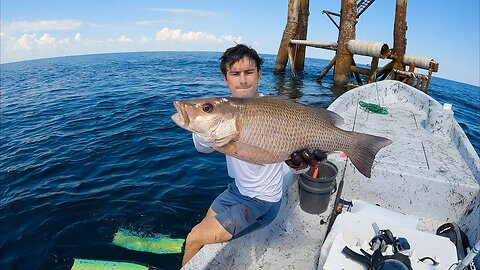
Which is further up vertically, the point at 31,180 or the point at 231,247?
the point at 231,247

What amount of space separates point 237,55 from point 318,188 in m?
2.68

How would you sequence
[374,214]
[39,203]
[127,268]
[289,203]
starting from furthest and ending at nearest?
[39,203] < [289,203] < [374,214] < [127,268]

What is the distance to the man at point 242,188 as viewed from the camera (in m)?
3.19

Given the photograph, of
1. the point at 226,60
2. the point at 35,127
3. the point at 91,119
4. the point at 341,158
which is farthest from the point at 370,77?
the point at 35,127

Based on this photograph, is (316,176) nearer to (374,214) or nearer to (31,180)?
(374,214)

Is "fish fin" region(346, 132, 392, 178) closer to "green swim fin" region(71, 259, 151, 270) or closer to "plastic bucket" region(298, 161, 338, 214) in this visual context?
"plastic bucket" region(298, 161, 338, 214)

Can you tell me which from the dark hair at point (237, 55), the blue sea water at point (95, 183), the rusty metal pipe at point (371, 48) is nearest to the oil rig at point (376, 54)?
the rusty metal pipe at point (371, 48)

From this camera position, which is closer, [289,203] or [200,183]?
[289,203]

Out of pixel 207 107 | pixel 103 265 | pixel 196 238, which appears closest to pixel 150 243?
pixel 103 265

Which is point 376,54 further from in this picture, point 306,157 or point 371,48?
point 306,157

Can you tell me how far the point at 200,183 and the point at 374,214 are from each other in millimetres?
4277

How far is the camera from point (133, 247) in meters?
4.83

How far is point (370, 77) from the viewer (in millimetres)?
18719

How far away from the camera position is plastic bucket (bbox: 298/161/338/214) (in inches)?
183
